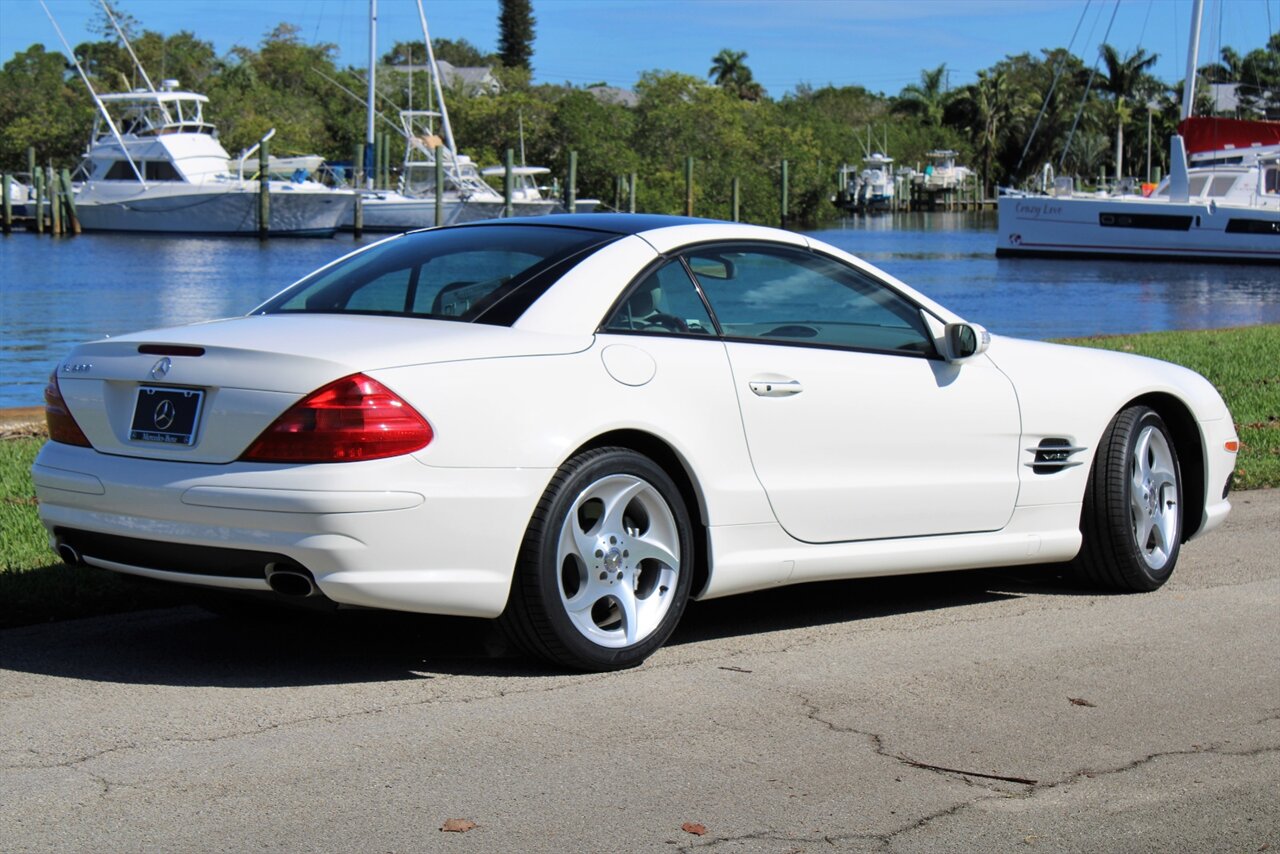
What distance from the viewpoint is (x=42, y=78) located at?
297 feet

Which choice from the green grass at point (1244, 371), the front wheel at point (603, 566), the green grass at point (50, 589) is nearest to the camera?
the front wheel at point (603, 566)

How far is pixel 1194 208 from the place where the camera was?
5328 cm

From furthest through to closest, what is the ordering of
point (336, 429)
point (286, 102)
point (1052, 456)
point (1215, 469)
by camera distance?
point (286, 102), point (1215, 469), point (1052, 456), point (336, 429)

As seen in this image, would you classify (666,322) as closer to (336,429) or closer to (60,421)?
(336,429)

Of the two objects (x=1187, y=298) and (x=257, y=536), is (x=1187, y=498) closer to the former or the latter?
(x=257, y=536)

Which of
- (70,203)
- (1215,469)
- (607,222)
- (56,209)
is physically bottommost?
(56,209)

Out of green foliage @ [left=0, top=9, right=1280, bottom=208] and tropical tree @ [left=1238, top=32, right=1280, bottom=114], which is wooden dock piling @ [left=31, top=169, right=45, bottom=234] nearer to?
green foliage @ [left=0, top=9, right=1280, bottom=208]

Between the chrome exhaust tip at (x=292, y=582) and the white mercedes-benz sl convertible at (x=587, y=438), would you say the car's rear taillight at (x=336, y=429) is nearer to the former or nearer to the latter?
the white mercedes-benz sl convertible at (x=587, y=438)

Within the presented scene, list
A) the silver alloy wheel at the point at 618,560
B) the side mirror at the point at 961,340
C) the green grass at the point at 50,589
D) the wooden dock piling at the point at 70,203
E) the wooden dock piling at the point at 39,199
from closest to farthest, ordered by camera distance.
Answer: the silver alloy wheel at the point at 618,560, the green grass at the point at 50,589, the side mirror at the point at 961,340, the wooden dock piling at the point at 39,199, the wooden dock piling at the point at 70,203

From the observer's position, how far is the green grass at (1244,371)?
10180mm

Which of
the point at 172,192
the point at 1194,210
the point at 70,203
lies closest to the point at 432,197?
the point at 172,192

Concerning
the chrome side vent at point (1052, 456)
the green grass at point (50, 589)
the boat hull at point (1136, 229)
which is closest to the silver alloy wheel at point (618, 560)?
the green grass at point (50, 589)

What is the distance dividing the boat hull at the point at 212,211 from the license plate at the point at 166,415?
62963 millimetres

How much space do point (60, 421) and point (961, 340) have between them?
3.14m
